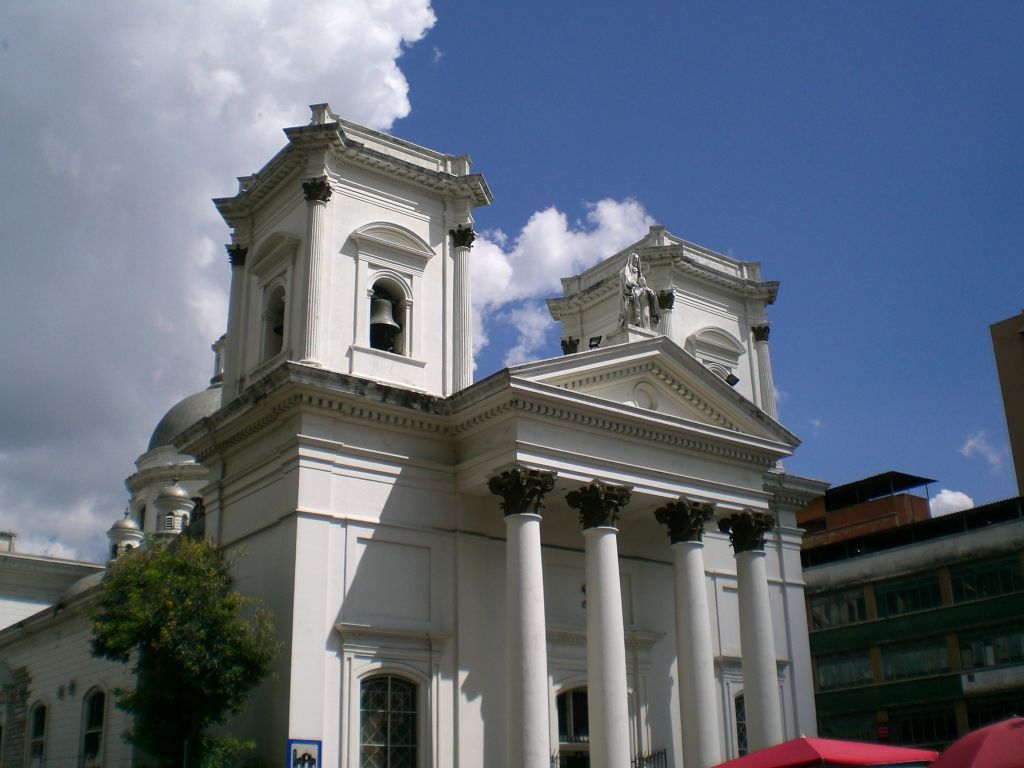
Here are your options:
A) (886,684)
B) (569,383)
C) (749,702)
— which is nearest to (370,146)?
(569,383)

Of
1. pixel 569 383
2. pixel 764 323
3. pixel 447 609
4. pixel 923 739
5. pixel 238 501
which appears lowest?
pixel 923 739

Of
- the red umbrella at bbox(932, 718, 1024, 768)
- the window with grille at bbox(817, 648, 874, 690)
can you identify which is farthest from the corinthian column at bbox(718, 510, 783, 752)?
the window with grille at bbox(817, 648, 874, 690)

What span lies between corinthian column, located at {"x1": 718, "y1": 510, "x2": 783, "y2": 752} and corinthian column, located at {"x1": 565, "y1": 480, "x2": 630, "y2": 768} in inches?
134

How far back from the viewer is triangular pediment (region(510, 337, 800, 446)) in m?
21.9

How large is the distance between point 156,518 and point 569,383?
25.1 m

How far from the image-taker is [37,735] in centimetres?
3372

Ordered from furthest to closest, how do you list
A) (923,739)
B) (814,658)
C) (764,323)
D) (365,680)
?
(814,658)
(923,739)
(764,323)
(365,680)

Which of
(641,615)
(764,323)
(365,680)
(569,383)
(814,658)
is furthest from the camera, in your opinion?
(814,658)

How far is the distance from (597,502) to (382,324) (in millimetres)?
5850

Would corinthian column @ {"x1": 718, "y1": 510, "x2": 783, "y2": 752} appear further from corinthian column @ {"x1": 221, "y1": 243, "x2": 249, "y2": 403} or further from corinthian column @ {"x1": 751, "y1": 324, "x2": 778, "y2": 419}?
corinthian column @ {"x1": 221, "y1": 243, "x2": 249, "y2": 403}

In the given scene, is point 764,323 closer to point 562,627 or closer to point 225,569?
point 562,627

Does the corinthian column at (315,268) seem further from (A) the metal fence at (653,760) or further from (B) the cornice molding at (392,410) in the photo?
(A) the metal fence at (653,760)

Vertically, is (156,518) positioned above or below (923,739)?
above

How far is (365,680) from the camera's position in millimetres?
19844
